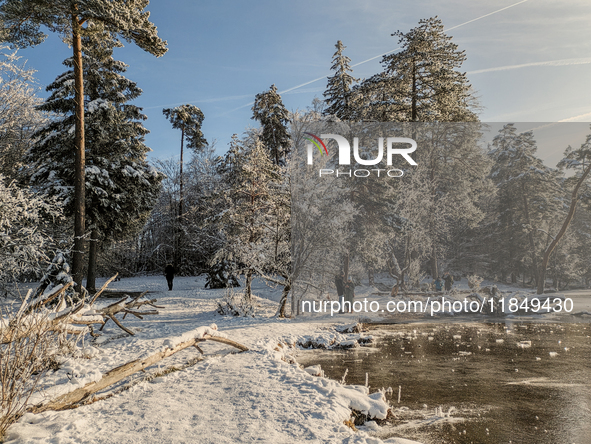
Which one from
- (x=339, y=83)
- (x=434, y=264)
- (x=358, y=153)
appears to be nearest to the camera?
(x=434, y=264)

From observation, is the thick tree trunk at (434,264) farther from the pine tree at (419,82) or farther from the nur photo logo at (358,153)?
the pine tree at (419,82)

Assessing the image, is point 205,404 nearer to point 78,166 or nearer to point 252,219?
point 78,166

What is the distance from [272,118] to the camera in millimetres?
29422

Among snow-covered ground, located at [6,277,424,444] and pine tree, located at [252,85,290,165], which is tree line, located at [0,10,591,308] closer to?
snow-covered ground, located at [6,277,424,444]

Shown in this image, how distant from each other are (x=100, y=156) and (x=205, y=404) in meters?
16.0

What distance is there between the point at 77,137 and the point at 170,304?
7.85m

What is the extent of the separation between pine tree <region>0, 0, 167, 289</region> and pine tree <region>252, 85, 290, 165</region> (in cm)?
1569

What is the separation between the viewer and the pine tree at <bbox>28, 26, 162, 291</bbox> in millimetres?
16953

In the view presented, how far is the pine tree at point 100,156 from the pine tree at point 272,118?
10999 mm

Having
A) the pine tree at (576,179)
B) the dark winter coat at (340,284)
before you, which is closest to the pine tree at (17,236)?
the dark winter coat at (340,284)

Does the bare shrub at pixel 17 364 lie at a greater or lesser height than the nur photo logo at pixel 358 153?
lesser

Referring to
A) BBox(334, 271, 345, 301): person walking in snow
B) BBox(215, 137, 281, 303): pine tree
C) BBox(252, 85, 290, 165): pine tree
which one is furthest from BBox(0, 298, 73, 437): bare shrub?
BBox(252, 85, 290, 165): pine tree

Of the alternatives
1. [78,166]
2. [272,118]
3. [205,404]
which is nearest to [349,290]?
[78,166]

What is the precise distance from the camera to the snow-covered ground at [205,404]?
4426 millimetres
